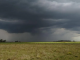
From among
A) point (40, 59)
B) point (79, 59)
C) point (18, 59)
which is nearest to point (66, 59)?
point (79, 59)

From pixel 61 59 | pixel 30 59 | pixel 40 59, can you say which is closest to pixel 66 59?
pixel 61 59

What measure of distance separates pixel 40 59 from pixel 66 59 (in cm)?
298


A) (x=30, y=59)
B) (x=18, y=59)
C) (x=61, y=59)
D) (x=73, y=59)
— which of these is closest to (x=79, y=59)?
(x=73, y=59)

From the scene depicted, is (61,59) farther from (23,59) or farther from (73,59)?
(23,59)

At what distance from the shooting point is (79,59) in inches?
539

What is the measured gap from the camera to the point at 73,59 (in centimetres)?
1381

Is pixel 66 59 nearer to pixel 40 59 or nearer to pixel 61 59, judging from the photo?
pixel 61 59

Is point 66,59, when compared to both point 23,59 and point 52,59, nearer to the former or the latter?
point 52,59

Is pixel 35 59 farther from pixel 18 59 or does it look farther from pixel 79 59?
pixel 79 59

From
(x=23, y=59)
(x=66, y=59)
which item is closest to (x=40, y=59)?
(x=23, y=59)

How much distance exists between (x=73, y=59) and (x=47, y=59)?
2979mm

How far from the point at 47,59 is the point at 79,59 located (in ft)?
11.9

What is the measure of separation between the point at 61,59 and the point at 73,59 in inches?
54.7

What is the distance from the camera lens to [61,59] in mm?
13758
